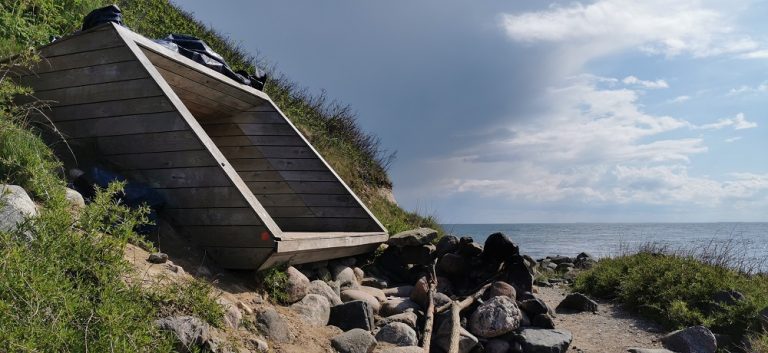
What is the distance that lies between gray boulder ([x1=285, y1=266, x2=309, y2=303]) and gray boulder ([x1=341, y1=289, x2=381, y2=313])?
2.48 feet

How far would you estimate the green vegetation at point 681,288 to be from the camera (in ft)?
25.5

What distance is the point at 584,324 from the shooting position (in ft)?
25.8

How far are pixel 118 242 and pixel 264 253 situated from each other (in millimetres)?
1490

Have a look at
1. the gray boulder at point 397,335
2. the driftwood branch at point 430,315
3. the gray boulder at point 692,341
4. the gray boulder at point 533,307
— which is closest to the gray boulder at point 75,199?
the gray boulder at point 397,335

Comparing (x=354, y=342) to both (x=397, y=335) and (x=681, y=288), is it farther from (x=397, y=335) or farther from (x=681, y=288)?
(x=681, y=288)

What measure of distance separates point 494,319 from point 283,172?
9.72 ft

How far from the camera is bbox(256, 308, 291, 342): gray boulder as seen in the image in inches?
168

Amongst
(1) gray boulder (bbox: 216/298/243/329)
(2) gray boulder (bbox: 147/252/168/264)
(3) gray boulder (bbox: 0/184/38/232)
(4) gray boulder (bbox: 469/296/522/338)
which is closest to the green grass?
(4) gray boulder (bbox: 469/296/522/338)

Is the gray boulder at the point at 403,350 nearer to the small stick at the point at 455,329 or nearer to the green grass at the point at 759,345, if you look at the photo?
the small stick at the point at 455,329

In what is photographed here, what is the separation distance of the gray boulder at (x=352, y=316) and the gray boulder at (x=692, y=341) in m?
3.83

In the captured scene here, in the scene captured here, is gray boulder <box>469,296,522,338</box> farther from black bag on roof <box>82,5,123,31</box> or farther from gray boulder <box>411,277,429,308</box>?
black bag on roof <box>82,5,123,31</box>

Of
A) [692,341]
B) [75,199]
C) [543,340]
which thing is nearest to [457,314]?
[543,340]

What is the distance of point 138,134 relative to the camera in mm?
5078

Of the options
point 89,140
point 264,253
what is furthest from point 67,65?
point 264,253
